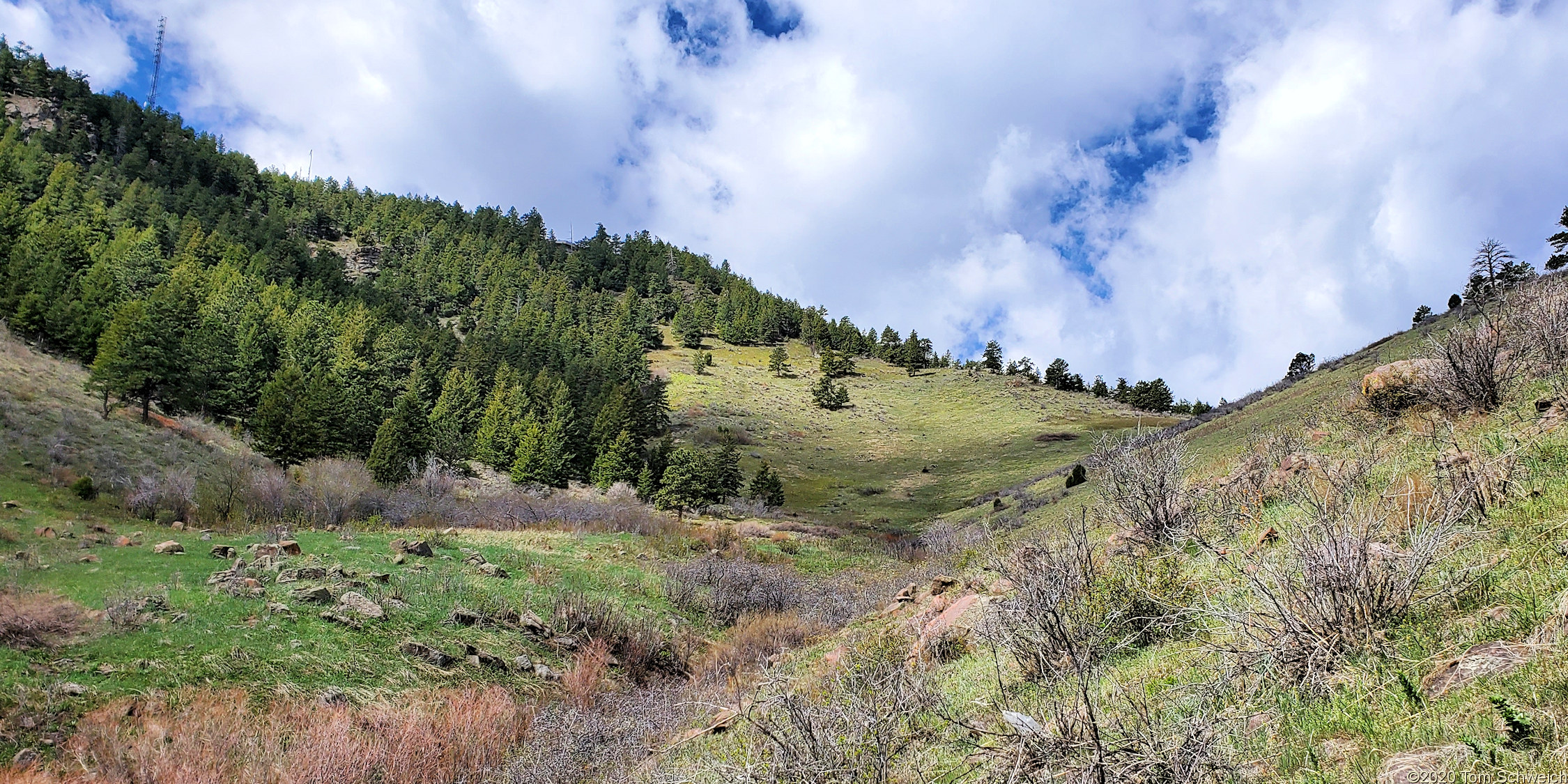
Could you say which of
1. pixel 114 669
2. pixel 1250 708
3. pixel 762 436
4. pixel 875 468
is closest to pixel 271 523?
pixel 114 669

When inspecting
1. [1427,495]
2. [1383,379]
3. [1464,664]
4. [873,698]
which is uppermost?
[1383,379]

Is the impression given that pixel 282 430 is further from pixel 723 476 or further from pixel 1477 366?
pixel 1477 366

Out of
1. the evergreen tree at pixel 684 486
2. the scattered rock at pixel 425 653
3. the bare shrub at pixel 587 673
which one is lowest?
the bare shrub at pixel 587 673

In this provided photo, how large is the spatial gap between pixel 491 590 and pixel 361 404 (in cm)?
4298

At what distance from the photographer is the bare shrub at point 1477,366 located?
25.1ft

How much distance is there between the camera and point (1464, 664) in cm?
308

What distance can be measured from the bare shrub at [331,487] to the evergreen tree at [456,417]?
13.0 metres

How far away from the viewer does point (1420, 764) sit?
253cm

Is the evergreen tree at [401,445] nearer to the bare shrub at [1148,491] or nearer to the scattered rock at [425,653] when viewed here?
the scattered rock at [425,653]

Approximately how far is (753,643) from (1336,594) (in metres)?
9.84

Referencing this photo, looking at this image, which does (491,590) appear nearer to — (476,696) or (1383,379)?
(476,696)

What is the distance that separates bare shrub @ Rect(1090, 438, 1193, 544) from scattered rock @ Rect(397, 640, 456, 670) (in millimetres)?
9644

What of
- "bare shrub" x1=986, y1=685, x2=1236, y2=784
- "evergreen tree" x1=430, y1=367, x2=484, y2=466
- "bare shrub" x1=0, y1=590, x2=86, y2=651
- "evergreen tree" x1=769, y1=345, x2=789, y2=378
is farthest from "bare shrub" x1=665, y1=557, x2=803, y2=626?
"evergreen tree" x1=769, y1=345, x2=789, y2=378

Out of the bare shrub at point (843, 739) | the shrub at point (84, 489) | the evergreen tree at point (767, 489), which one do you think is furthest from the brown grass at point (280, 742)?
the evergreen tree at point (767, 489)
